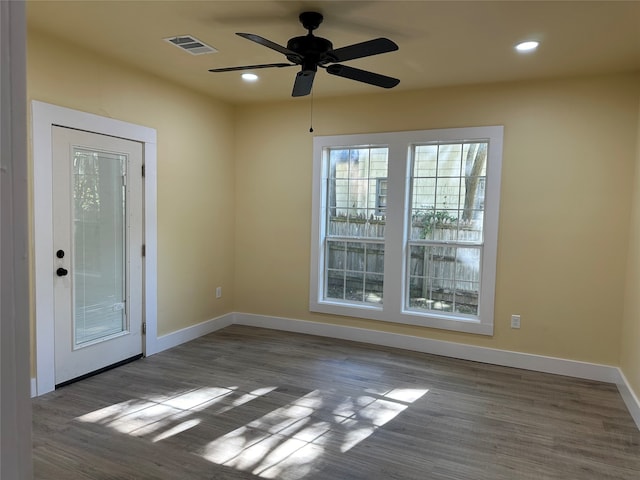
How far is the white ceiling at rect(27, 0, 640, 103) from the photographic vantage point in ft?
8.71

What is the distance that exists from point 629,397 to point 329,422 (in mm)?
2385

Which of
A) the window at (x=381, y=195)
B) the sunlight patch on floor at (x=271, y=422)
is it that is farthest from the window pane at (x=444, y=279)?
the sunlight patch on floor at (x=271, y=422)

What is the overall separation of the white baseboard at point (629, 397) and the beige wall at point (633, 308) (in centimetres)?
5

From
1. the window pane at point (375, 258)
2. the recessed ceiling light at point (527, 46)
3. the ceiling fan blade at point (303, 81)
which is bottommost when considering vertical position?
the window pane at point (375, 258)

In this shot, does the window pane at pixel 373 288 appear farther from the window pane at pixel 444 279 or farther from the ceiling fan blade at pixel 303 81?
the ceiling fan blade at pixel 303 81

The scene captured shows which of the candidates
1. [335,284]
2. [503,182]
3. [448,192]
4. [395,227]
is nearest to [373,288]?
[335,284]

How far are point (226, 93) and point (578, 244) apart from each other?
3.87 m

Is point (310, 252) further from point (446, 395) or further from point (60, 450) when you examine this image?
point (60, 450)

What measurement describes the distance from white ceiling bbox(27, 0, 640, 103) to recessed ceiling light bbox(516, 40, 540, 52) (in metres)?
0.06

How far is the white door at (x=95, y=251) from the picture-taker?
3.37m

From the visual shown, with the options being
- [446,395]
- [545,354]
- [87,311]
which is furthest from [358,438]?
[87,311]

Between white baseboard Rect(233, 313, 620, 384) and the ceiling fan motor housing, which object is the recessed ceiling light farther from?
white baseboard Rect(233, 313, 620, 384)

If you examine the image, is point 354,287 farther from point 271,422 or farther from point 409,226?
point 271,422

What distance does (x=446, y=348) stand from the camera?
438 centimetres
